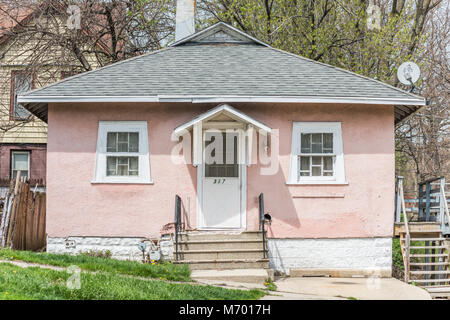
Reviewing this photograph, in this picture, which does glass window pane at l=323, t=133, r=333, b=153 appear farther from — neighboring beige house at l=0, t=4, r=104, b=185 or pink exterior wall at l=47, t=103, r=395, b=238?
neighboring beige house at l=0, t=4, r=104, b=185

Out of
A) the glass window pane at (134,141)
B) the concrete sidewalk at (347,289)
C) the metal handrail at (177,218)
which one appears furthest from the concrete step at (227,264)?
the glass window pane at (134,141)

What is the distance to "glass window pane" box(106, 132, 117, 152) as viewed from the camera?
39.1 ft

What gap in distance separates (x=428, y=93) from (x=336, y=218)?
1376 cm

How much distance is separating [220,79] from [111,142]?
9.31ft

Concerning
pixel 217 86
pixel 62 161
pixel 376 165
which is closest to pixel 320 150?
pixel 376 165

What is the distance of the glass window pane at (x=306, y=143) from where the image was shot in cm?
1191

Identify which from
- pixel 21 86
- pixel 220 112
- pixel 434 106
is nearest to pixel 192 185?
pixel 220 112

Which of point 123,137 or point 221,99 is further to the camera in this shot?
point 123,137

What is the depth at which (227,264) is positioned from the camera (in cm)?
1055

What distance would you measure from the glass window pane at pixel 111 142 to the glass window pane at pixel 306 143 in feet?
13.7

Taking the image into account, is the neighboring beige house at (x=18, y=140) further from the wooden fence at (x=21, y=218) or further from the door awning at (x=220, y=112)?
the door awning at (x=220, y=112)

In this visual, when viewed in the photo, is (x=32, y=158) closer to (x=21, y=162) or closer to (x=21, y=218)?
(x=21, y=162)

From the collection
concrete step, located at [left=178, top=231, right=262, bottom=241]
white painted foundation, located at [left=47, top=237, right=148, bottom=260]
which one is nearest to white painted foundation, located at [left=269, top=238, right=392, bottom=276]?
concrete step, located at [left=178, top=231, right=262, bottom=241]
